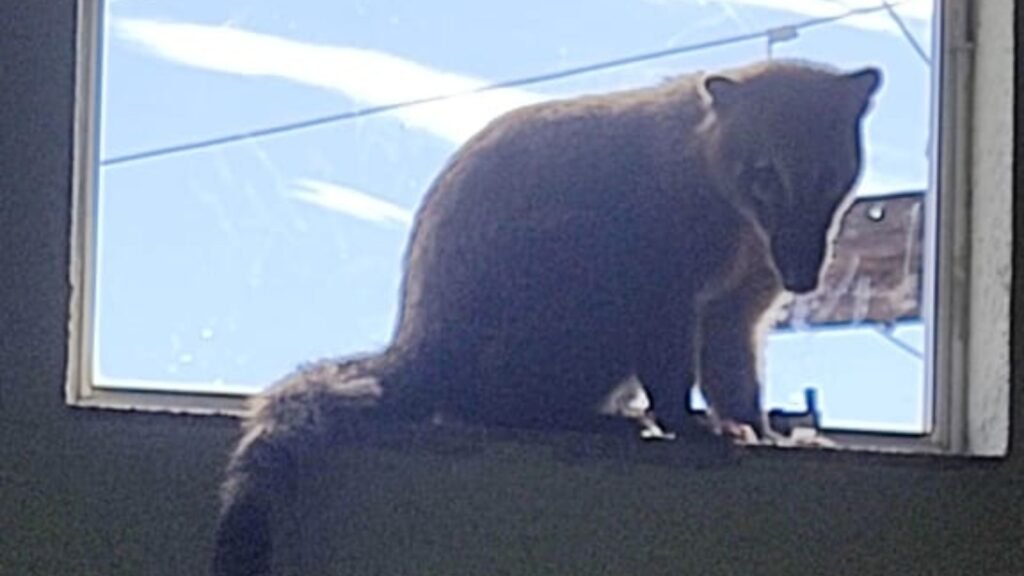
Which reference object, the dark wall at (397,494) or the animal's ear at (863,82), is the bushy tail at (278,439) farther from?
the animal's ear at (863,82)

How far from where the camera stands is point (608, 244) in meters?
1.70

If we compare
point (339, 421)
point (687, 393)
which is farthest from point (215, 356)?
point (687, 393)

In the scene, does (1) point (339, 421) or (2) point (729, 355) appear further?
(2) point (729, 355)

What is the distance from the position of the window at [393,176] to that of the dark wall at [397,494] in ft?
0.14

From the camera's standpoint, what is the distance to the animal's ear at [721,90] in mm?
1712

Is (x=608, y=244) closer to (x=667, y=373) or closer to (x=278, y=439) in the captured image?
(x=667, y=373)

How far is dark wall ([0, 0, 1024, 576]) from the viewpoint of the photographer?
160 cm

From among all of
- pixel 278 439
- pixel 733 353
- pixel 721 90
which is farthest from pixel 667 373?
pixel 278 439

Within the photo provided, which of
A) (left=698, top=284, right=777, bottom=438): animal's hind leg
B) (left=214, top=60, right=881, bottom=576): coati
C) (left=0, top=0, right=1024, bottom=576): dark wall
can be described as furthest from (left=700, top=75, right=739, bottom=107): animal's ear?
(left=0, top=0, right=1024, bottom=576): dark wall

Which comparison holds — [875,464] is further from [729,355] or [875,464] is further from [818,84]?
[818,84]

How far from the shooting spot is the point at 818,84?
5.62 ft

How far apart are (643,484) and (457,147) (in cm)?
34

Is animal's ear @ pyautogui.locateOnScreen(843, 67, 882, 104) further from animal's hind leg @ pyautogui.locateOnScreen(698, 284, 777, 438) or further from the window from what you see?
animal's hind leg @ pyautogui.locateOnScreen(698, 284, 777, 438)

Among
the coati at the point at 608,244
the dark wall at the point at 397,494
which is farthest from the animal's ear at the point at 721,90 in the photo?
the dark wall at the point at 397,494
